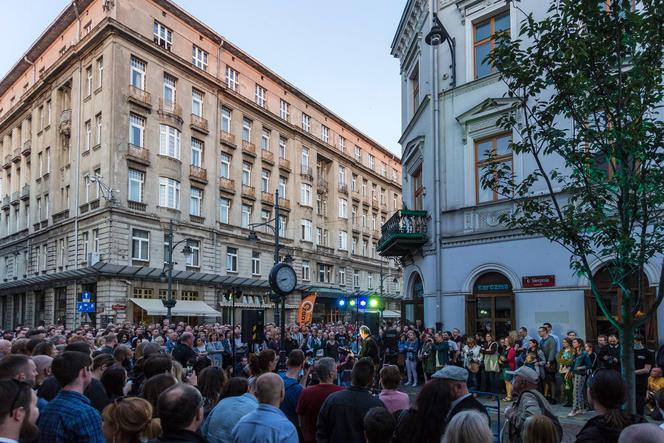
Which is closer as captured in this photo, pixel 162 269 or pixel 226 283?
pixel 162 269

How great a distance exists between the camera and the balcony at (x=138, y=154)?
35.4m

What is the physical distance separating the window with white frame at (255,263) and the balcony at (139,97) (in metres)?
14.3

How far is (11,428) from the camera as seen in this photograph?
321 centimetres

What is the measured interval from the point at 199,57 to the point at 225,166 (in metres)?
8.11

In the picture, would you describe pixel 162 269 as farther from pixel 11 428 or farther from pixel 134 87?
pixel 11 428

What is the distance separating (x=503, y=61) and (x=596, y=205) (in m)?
2.48

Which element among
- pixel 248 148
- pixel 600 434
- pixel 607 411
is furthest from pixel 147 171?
pixel 600 434

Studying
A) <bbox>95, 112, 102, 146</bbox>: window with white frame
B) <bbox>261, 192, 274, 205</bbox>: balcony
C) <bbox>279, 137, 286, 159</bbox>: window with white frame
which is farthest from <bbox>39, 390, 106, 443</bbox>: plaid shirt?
<bbox>279, 137, 286, 159</bbox>: window with white frame

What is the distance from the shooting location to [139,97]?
36.5 metres

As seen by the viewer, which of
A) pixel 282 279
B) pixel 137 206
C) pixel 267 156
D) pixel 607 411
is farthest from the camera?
pixel 267 156

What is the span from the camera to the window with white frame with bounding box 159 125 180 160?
37.8m

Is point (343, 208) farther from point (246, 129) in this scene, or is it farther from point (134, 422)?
point (134, 422)

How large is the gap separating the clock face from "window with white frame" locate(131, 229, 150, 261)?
26.0m

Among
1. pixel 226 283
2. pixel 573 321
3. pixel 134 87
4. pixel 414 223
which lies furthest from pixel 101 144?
pixel 573 321
